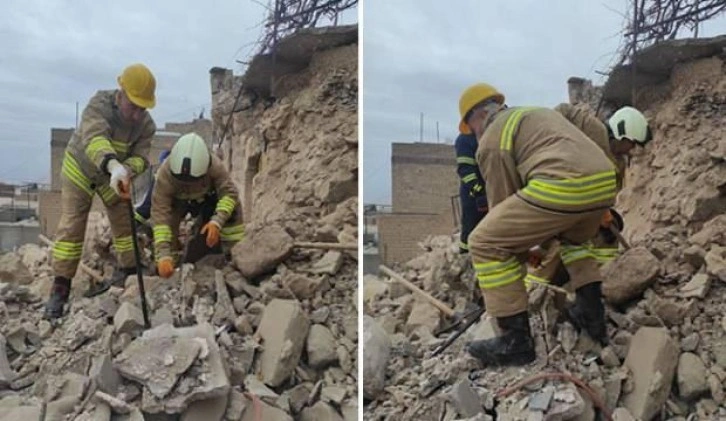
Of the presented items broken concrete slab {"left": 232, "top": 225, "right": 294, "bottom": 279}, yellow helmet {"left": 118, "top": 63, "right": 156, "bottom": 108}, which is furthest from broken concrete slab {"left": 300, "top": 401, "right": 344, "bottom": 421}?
yellow helmet {"left": 118, "top": 63, "right": 156, "bottom": 108}

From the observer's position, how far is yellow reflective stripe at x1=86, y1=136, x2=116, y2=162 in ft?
7.56

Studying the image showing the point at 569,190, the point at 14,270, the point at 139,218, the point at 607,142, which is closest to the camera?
the point at 569,190

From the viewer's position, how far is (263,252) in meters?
2.34

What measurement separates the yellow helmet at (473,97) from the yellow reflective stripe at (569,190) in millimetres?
304

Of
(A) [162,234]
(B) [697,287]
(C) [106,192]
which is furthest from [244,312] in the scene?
(B) [697,287]

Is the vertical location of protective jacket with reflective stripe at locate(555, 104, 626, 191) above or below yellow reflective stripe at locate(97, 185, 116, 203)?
above

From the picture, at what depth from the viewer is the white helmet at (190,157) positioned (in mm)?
2410

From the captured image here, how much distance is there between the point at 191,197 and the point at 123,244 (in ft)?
0.92

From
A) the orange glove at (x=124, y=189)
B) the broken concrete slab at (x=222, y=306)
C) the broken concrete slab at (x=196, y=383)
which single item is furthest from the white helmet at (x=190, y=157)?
the broken concrete slab at (x=196, y=383)

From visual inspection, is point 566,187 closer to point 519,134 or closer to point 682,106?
point 519,134

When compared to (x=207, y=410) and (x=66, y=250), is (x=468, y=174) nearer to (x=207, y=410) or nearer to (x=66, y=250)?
(x=207, y=410)

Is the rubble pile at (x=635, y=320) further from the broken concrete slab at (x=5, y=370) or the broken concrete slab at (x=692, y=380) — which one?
the broken concrete slab at (x=5, y=370)

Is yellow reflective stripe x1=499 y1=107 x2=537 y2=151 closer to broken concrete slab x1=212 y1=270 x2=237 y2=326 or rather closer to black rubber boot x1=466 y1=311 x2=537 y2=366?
black rubber boot x1=466 y1=311 x2=537 y2=366

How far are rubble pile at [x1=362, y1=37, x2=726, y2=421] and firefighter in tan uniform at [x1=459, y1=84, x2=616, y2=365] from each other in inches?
2.8
